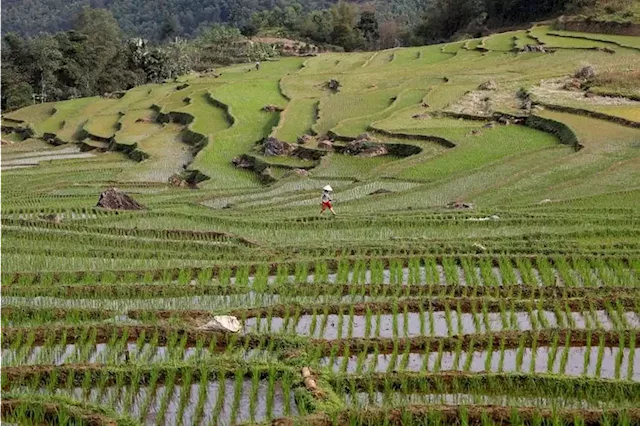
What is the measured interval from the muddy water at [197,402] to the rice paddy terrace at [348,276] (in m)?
0.02

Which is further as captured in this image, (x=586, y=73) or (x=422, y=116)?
(x=586, y=73)

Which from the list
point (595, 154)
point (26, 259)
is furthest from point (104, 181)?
point (595, 154)

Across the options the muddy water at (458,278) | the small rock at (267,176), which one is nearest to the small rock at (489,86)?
the small rock at (267,176)

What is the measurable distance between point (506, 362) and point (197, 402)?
9.39ft

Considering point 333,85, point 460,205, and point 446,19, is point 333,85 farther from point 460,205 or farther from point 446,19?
point 446,19

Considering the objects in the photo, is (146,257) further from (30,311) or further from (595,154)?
(595,154)

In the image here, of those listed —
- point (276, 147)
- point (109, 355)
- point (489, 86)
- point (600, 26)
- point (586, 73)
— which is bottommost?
point (276, 147)

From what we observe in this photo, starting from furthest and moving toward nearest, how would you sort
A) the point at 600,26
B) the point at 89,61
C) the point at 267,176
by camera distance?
the point at 89,61 → the point at 600,26 → the point at 267,176

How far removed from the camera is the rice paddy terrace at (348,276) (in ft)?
20.9

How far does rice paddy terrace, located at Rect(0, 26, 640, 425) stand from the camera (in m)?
6.37

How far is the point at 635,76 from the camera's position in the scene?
25859 mm

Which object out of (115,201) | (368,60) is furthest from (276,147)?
(368,60)

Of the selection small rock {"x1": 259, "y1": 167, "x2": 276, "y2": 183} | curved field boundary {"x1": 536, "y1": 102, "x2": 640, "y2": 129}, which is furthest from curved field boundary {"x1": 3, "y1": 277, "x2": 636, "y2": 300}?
curved field boundary {"x1": 536, "y1": 102, "x2": 640, "y2": 129}

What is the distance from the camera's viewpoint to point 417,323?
827 cm
